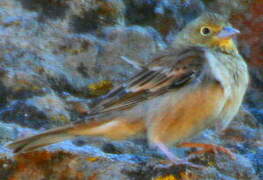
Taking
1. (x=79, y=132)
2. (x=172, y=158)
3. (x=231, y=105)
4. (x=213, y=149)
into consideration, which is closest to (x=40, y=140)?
(x=79, y=132)

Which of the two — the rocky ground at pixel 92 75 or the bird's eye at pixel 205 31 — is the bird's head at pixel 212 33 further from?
the rocky ground at pixel 92 75

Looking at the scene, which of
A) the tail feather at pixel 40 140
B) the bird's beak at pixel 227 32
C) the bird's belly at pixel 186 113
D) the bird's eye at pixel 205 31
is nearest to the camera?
the tail feather at pixel 40 140

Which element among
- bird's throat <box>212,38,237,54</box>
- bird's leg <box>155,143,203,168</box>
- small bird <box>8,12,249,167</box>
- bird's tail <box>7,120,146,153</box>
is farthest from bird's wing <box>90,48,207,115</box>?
bird's leg <box>155,143,203,168</box>

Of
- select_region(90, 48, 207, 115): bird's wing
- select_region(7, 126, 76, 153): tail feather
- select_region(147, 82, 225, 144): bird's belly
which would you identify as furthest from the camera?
select_region(90, 48, 207, 115): bird's wing

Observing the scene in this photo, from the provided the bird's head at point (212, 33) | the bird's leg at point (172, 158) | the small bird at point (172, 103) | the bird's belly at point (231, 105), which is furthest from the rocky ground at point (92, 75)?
the bird's head at point (212, 33)

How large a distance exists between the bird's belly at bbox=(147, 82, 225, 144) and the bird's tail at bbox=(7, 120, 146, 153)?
0.14 metres

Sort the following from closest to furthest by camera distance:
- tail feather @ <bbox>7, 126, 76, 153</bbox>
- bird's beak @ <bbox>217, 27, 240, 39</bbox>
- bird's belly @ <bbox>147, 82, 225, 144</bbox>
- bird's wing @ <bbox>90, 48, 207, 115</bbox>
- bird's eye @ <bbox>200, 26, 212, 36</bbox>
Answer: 1. tail feather @ <bbox>7, 126, 76, 153</bbox>
2. bird's belly @ <bbox>147, 82, 225, 144</bbox>
3. bird's wing @ <bbox>90, 48, 207, 115</bbox>
4. bird's beak @ <bbox>217, 27, 240, 39</bbox>
5. bird's eye @ <bbox>200, 26, 212, 36</bbox>

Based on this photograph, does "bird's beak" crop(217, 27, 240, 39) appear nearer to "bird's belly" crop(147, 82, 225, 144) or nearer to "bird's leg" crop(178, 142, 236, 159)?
"bird's belly" crop(147, 82, 225, 144)

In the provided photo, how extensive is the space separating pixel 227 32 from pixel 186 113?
0.83 metres

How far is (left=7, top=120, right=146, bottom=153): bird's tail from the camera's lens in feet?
11.3

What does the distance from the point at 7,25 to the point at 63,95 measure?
81cm

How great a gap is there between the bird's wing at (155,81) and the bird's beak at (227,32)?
28 cm

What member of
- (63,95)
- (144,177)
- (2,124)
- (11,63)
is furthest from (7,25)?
(144,177)

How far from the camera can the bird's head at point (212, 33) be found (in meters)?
4.22
